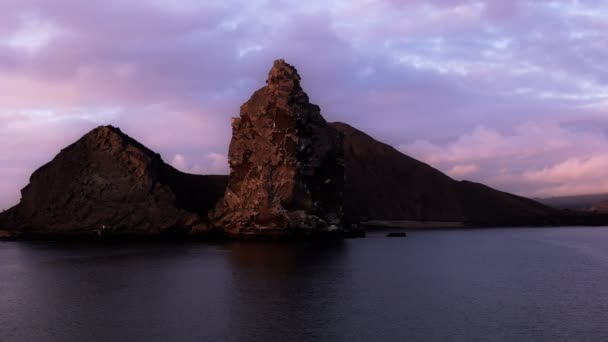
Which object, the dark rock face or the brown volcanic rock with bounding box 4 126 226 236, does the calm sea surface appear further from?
the brown volcanic rock with bounding box 4 126 226 236

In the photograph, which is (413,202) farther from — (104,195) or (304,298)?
(304,298)

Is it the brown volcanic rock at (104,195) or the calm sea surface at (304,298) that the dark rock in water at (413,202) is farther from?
the calm sea surface at (304,298)

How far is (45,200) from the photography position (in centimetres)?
10781

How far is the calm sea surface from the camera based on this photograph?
2888cm

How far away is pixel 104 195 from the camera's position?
10506 cm

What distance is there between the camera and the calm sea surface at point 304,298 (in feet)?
94.7

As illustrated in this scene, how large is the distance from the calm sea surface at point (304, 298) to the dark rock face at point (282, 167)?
873 inches

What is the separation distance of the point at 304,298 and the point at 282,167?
5460cm

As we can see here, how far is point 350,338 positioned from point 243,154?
71.6m

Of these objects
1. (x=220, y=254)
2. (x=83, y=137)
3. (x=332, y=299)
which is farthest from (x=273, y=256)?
(x=83, y=137)

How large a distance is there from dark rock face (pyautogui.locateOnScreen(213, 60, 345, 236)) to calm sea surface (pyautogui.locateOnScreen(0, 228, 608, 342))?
873 inches

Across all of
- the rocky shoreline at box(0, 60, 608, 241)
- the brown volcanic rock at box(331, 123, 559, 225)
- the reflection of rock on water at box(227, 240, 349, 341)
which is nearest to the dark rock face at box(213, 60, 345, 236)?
the rocky shoreline at box(0, 60, 608, 241)

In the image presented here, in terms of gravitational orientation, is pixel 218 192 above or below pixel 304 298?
above

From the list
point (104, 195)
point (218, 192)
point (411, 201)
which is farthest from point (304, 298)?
point (411, 201)
